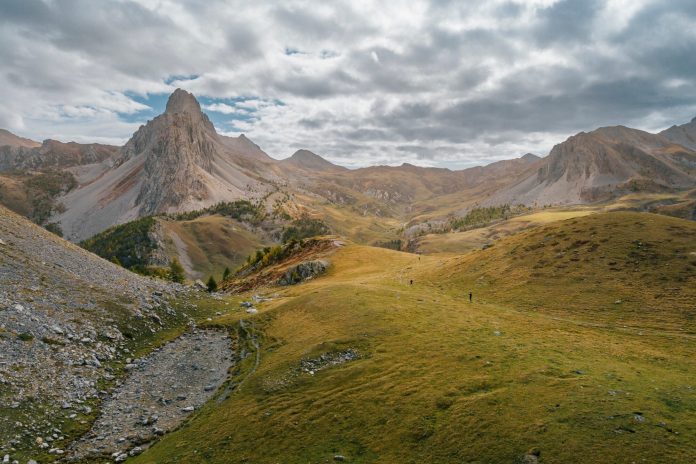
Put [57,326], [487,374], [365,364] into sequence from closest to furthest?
[487,374], [365,364], [57,326]

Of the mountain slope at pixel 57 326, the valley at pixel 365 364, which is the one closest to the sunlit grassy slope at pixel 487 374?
the valley at pixel 365 364

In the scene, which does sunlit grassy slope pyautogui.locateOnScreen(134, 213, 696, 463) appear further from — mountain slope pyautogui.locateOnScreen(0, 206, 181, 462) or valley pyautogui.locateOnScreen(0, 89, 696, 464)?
mountain slope pyautogui.locateOnScreen(0, 206, 181, 462)

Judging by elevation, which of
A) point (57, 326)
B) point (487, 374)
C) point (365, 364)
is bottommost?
point (365, 364)

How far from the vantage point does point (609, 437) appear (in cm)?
2072

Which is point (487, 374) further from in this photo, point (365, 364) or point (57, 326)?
point (57, 326)

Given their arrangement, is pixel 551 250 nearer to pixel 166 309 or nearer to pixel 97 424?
pixel 166 309

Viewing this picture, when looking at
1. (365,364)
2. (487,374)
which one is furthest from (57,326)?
(487,374)

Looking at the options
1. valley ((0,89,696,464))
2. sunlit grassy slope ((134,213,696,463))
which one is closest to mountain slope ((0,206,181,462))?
valley ((0,89,696,464))

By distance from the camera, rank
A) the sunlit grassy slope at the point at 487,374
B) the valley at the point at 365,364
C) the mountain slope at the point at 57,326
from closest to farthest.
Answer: the sunlit grassy slope at the point at 487,374 < the valley at the point at 365,364 < the mountain slope at the point at 57,326

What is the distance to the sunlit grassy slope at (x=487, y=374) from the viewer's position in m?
22.2

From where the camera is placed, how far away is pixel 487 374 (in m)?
30.3

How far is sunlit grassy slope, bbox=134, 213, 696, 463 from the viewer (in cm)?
2217

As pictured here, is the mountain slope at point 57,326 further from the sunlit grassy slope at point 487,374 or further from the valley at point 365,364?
the sunlit grassy slope at point 487,374

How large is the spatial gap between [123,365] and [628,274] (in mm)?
64739
